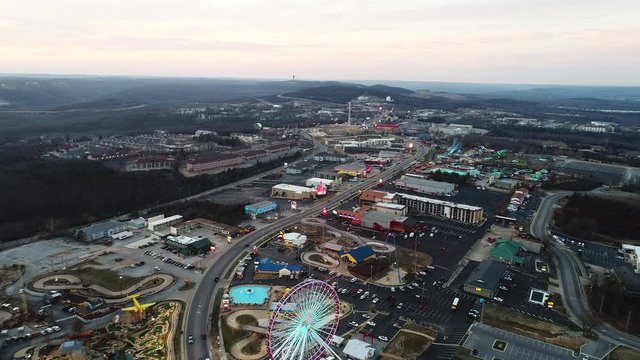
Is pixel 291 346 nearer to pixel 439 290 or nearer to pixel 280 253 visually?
pixel 439 290

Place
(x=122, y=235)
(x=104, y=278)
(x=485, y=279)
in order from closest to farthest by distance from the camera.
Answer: (x=485, y=279)
(x=104, y=278)
(x=122, y=235)

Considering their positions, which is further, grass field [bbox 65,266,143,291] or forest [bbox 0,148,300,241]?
forest [bbox 0,148,300,241]

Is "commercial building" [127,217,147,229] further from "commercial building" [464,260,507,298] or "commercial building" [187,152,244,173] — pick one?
"commercial building" [464,260,507,298]

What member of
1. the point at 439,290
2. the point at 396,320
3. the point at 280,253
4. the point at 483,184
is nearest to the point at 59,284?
the point at 280,253

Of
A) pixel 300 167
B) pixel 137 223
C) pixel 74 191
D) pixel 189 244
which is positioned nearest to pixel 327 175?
pixel 300 167

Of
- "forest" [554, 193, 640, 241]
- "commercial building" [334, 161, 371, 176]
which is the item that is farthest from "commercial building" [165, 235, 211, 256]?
"forest" [554, 193, 640, 241]

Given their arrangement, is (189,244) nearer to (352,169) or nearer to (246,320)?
(246,320)
